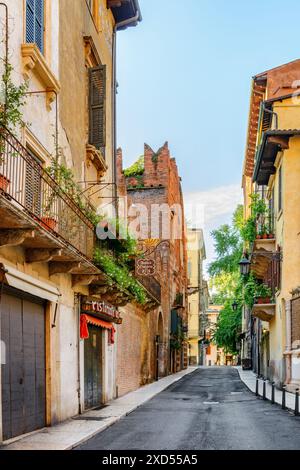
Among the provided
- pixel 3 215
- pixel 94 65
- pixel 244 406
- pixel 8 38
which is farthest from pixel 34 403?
pixel 94 65

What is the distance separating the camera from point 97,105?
68.9 ft

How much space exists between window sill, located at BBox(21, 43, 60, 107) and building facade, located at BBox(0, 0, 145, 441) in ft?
0.08

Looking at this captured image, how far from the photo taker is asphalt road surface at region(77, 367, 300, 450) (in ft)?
39.0

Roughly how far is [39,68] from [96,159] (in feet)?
23.0

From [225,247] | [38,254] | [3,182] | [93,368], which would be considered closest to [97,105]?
[93,368]

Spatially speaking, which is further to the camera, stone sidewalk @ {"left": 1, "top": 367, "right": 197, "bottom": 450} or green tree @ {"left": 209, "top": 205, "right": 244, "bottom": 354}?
green tree @ {"left": 209, "top": 205, "right": 244, "bottom": 354}

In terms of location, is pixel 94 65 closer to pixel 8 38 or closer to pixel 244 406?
pixel 8 38

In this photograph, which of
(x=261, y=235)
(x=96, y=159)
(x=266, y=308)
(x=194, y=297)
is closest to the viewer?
(x=96, y=159)

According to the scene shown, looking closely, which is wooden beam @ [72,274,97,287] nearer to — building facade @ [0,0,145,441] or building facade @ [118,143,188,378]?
building facade @ [0,0,145,441]

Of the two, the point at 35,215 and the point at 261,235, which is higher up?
the point at 261,235

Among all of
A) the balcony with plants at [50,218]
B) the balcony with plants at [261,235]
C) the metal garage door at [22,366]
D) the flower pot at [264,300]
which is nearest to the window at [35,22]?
the balcony with plants at [50,218]

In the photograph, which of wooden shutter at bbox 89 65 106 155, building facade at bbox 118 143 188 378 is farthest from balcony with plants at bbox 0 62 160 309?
building facade at bbox 118 143 188 378

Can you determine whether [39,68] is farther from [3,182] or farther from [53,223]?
[3,182]
